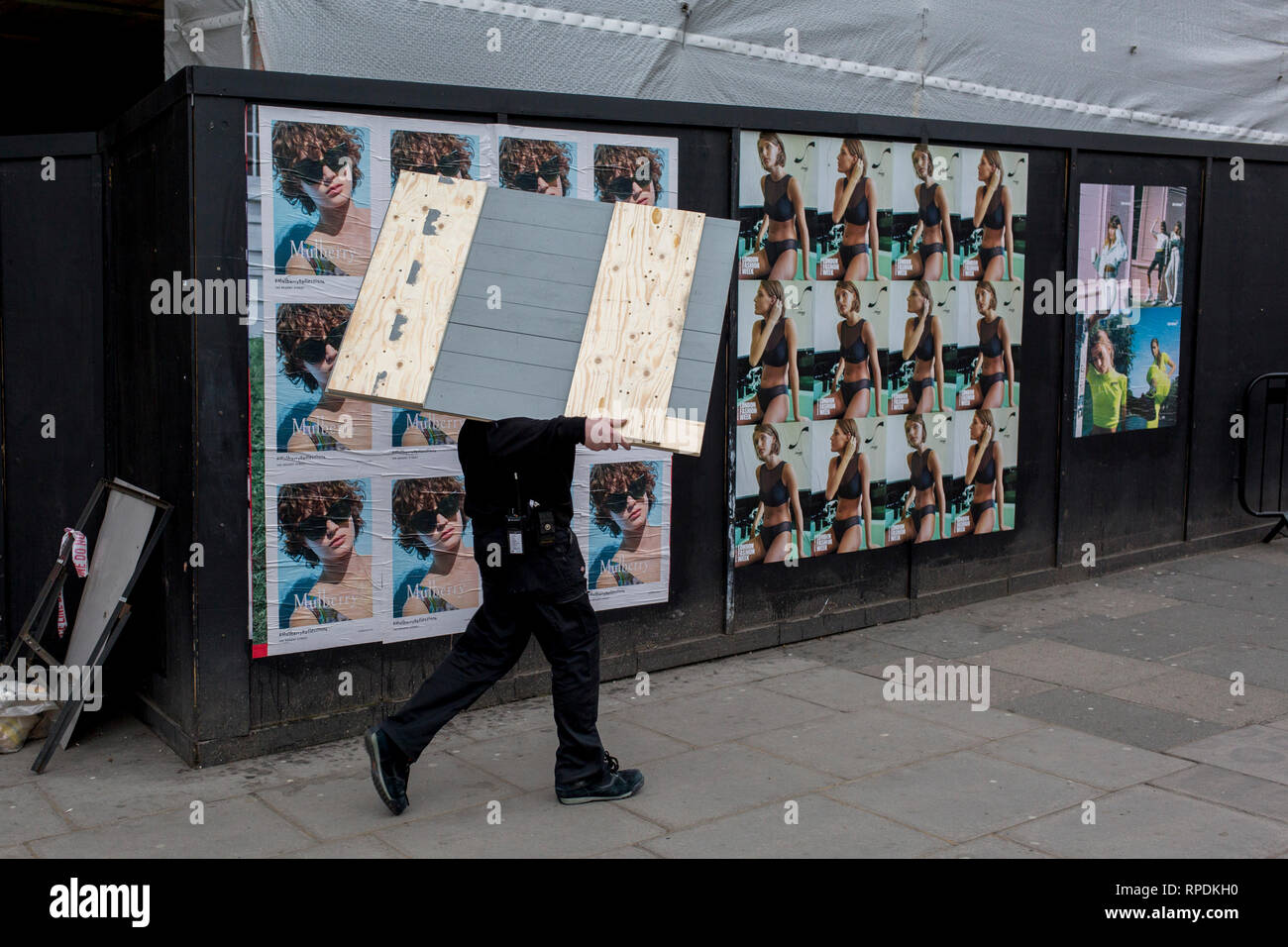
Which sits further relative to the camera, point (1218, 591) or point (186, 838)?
point (1218, 591)

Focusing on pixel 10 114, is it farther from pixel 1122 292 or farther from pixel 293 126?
pixel 1122 292

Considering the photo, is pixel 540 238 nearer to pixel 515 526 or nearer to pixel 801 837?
pixel 515 526

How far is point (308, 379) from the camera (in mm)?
5980

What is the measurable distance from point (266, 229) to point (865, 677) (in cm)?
387

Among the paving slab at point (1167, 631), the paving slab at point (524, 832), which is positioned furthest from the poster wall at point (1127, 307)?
the paving slab at point (524, 832)

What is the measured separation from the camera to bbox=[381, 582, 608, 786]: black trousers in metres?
5.20

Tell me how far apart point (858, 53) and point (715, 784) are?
537 centimetres

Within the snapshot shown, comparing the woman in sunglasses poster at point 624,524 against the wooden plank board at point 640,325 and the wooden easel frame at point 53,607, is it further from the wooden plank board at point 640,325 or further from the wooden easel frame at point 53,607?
the wooden easel frame at point 53,607

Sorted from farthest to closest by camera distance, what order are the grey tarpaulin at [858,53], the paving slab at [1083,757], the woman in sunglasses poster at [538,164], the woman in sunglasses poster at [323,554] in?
the grey tarpaulin at [858,53]
the woman in sunglasses poster at [538,164]
the woman in sunglasses poster at [323,554]
the paving slab at [1083,757]

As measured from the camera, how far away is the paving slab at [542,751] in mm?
5766

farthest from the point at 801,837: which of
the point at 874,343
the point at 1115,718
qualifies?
the point at 874,343

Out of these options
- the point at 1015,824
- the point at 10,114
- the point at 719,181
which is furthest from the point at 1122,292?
the point at 10,114

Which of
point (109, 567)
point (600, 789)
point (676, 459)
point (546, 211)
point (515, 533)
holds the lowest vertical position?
point (600, 789)

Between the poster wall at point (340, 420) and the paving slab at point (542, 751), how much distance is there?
68 centimetres
